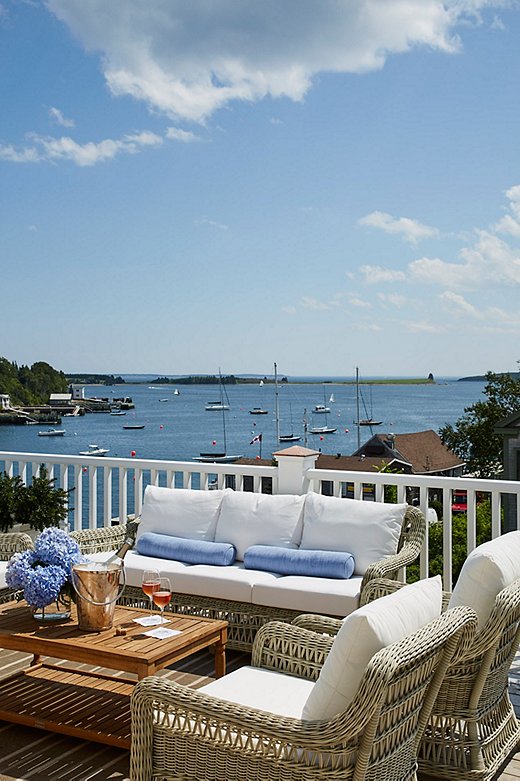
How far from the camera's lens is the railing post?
210 inches

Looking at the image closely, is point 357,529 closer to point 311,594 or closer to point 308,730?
point 311,594

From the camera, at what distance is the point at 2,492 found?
6.11 metres

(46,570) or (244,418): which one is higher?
(46,570)

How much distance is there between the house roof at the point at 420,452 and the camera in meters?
30.8

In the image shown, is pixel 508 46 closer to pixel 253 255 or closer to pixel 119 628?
pixel 119 628

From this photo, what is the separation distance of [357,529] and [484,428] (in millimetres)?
30768

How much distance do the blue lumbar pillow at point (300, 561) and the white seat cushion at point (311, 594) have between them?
0.20ft

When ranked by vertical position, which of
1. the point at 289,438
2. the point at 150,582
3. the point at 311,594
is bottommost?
the point at 289,438

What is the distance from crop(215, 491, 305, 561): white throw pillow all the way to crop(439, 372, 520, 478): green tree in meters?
29.4

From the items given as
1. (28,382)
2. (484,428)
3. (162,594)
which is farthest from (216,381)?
(162,594)

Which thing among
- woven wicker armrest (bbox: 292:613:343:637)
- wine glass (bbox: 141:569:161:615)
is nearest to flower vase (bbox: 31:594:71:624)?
wine glass (bbox: 141:569:161:615)

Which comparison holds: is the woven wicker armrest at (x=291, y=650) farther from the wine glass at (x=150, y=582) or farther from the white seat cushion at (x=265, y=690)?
the wine glass at (x=150, y=582)

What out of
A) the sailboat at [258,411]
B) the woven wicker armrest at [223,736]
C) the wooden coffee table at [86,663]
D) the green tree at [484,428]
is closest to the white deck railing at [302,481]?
the wooden coffee table at [86,663]

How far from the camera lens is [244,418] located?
43.1 metres
